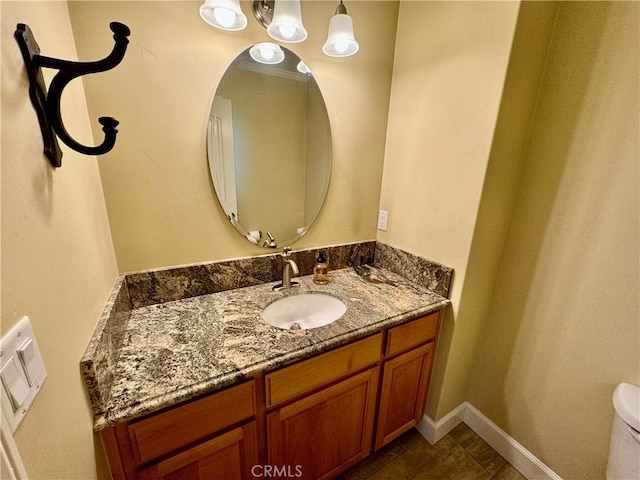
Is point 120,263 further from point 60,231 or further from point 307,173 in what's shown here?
point 307,173

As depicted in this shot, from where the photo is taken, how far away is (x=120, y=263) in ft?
3.36

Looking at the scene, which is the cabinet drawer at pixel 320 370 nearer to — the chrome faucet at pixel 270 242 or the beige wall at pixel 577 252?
the chrome faucet at pixel 270 242

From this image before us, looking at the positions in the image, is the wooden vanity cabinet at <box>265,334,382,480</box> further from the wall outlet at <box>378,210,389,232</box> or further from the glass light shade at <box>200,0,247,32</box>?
the glass light shade at <box>200,0,247,32</box>

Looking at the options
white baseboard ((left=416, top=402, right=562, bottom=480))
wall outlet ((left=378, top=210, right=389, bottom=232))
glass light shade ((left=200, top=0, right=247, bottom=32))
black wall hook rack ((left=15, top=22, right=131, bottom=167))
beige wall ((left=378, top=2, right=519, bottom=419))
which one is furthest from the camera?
wall outlet ((left=378, top=210, right=389, bottom=232))

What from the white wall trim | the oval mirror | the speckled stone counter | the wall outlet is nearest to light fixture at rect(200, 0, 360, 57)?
the oval mirror

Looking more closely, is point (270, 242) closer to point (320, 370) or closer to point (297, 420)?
point (320, 370)

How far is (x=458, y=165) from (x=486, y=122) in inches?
7.0

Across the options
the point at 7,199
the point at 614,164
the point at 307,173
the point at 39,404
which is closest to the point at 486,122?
the point at 614,164

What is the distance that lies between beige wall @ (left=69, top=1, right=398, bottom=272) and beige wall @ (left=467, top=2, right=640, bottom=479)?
2.55 ft

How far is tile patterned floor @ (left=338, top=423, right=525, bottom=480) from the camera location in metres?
1.29

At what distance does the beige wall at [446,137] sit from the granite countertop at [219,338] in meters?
0.27

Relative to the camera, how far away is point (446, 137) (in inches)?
A: 46.2

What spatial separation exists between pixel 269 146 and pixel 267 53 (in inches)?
14.2

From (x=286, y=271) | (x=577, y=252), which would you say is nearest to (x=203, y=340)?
(x=286, y=271)
